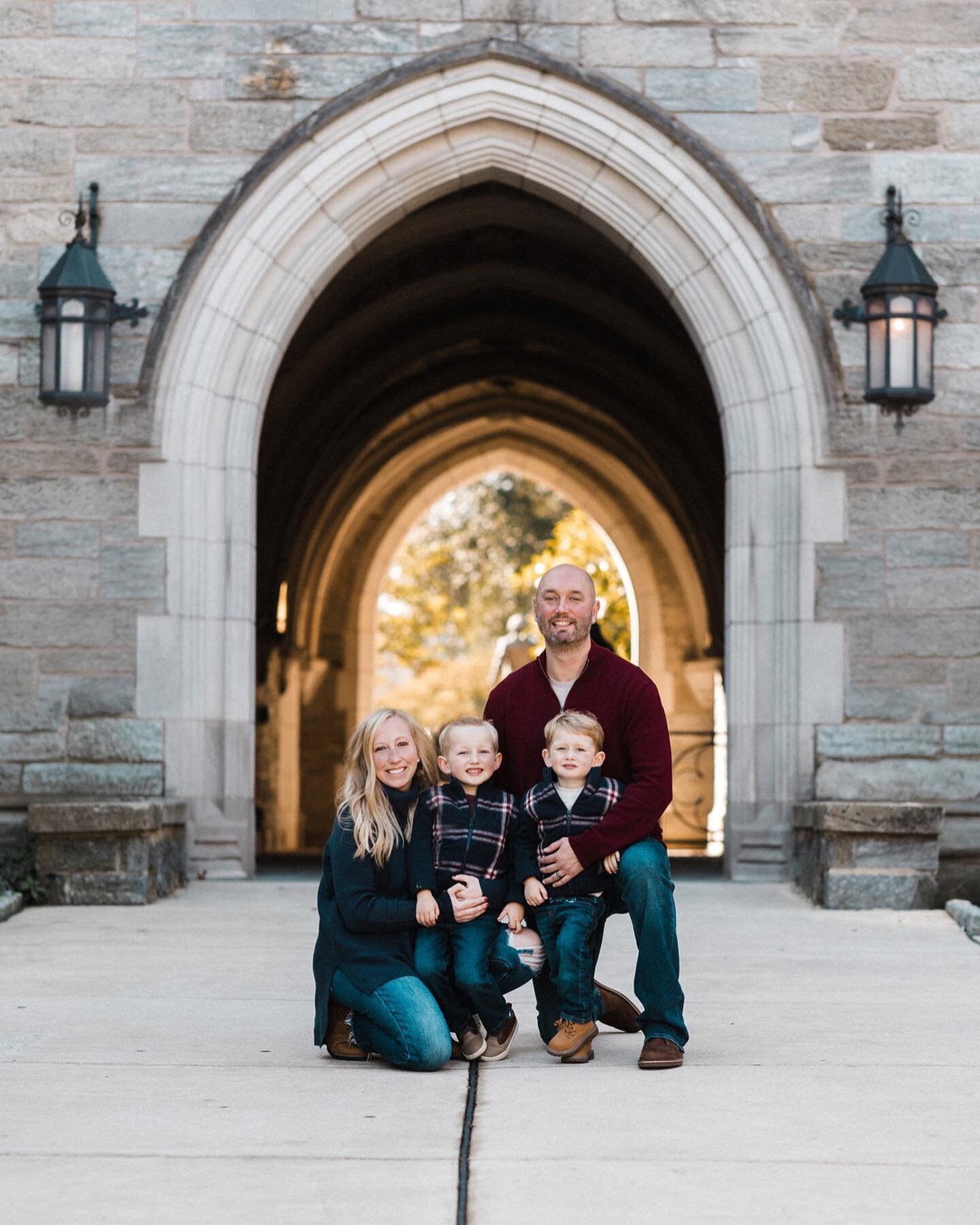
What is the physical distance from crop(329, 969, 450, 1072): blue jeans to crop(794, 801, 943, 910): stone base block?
126 inches

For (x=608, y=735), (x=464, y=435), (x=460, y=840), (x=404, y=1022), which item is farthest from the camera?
(x=464, y=435)

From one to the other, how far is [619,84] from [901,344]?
1.69 metres

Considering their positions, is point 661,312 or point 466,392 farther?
point 466,392

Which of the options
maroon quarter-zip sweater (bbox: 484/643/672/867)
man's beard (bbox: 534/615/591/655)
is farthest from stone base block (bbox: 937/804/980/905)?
man's beard (bbox: 534/615/591/655)

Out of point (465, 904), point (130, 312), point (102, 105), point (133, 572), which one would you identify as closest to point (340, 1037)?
point (465, 904)

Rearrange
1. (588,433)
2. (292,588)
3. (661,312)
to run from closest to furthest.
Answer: (661,312) → (292,588) → (588,433)

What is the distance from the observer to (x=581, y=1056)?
409 centimetres

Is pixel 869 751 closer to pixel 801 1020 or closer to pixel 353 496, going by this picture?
pixel 801 1020

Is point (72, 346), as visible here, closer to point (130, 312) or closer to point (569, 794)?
point (130, 312)

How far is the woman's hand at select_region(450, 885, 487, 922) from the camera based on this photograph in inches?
159

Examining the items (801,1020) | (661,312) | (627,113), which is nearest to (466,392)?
(661,312)

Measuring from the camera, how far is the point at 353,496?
52.1 feet

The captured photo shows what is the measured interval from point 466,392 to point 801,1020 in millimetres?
11321

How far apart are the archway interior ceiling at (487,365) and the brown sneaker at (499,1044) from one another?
6.50 m
